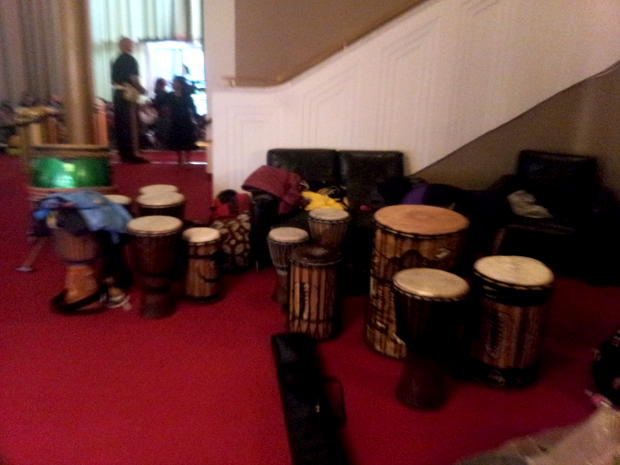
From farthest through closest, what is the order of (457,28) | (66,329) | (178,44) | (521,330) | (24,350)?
(178,44) → (457,28) → (66,329) → (24,350) → (521,330)

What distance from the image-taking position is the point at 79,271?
9.80ft

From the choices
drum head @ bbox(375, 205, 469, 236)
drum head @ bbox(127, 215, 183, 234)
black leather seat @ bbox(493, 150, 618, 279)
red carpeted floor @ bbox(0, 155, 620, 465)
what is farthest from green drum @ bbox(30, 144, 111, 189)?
black leather seat @ bbox(493, 150, 618, 279)

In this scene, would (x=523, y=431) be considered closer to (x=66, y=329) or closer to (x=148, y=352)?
(x=148, y=352)

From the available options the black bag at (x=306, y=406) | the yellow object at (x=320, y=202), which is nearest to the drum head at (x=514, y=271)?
the black bag at (x=306, y=406)

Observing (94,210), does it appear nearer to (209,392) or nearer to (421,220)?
(209,392)

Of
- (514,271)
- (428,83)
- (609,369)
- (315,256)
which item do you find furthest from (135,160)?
(609,369)

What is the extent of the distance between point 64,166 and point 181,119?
431 centimetres

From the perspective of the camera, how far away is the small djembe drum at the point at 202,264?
10.3ft

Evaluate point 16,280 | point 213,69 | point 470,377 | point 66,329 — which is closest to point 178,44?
point 213,69

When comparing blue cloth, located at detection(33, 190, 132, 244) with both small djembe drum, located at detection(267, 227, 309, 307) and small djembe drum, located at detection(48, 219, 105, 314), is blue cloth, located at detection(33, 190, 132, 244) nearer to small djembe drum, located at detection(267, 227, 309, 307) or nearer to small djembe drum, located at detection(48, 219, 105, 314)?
small djembe drum, located at detection(48, 219, 105, 314)

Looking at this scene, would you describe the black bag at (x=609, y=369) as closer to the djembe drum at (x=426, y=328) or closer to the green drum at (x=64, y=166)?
the djembe drum at (x=426, y=328)

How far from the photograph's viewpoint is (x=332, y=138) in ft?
14.8

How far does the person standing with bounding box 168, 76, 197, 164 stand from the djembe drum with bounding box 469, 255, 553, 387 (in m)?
6.23

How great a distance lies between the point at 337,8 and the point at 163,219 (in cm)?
303
